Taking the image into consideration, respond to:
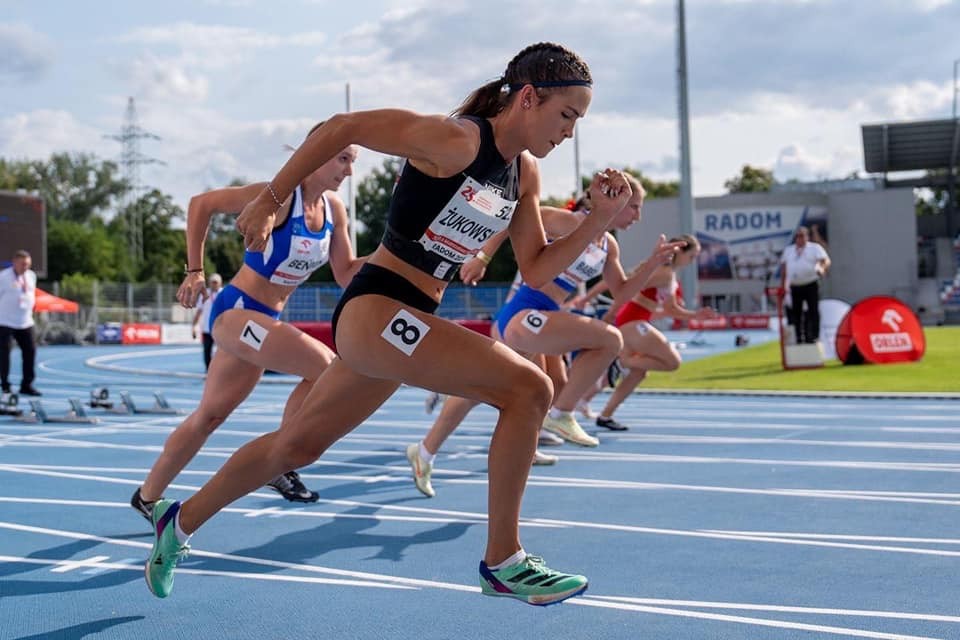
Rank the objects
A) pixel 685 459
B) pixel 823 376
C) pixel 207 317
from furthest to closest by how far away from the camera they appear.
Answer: pixel 207 317
pixel 823 376
pixel 685 459

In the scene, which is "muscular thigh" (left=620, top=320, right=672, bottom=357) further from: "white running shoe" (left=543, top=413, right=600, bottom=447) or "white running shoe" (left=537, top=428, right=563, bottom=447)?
"white running shoe" (left=543, top=413, right=600, bottom=447)

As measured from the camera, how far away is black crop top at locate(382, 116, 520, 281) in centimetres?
329

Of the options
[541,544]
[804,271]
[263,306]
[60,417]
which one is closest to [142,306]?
[804,271]

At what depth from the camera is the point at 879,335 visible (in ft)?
59.4

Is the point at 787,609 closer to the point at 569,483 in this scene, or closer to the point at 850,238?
the point at 569,483

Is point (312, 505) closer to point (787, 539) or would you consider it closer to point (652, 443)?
point (787, 539)

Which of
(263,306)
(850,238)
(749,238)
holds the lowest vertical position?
(263,306)

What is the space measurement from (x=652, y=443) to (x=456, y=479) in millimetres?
2679

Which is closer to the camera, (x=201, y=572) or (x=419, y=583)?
(x=419, y=583)

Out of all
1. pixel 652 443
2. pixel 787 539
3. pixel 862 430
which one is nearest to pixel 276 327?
pixel 787 539

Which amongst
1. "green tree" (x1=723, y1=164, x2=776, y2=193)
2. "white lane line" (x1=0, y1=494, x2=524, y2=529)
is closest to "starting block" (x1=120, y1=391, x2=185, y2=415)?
"white lane line" (x1=0, y1=494, x2=524, y2=529)

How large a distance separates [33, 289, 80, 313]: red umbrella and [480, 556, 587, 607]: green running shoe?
118 ft

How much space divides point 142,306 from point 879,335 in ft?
111

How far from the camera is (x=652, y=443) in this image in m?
9.09
